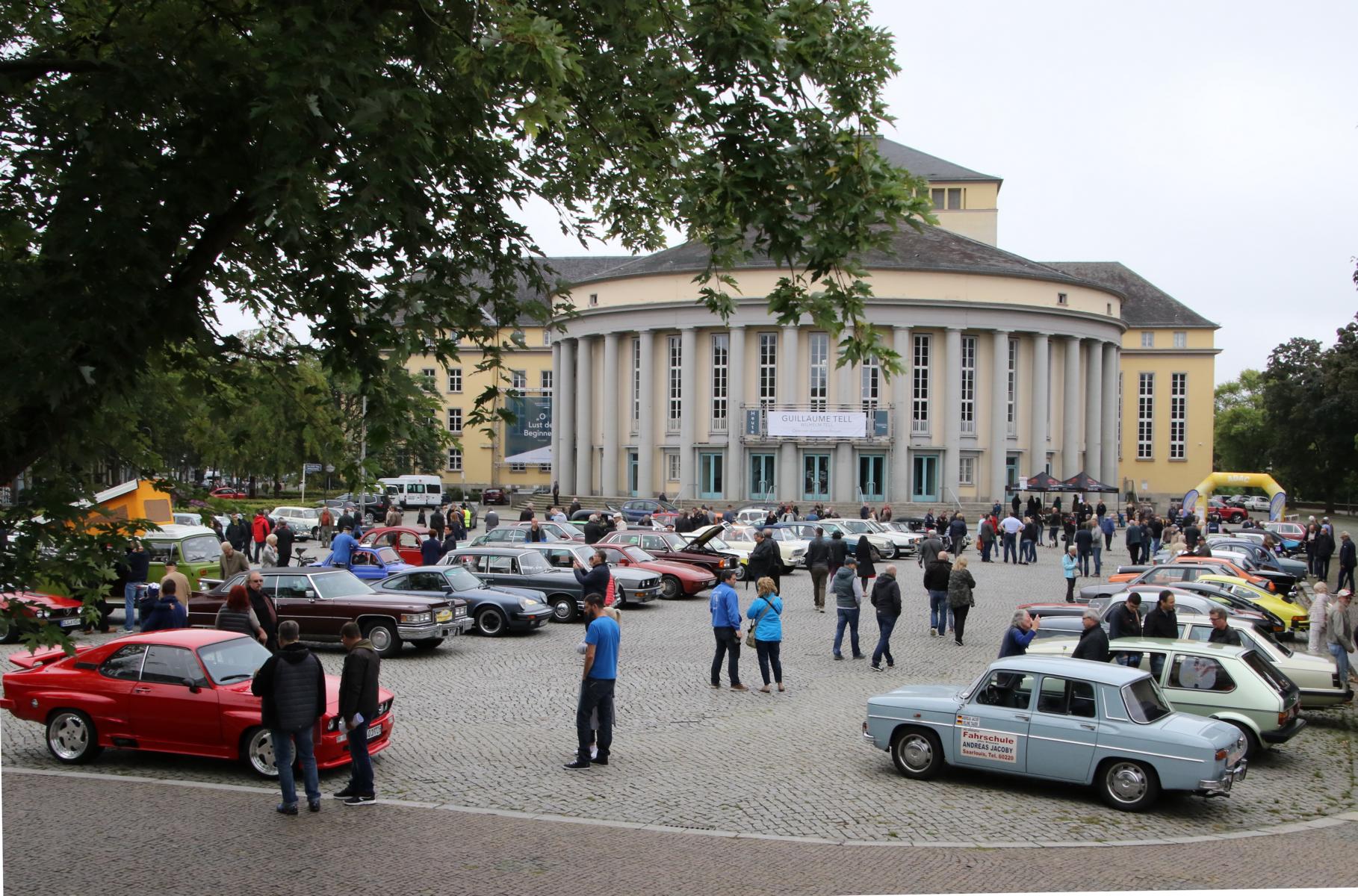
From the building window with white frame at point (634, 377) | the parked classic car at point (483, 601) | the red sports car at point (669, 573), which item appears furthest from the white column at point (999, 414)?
the parked classic car at point (483, 601)

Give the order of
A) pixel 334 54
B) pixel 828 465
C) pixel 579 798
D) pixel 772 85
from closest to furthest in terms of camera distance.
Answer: pixel 334 54, pixel 772 85, pixel 579 798, pixel 828 465

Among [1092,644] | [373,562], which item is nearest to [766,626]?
[1092,644]

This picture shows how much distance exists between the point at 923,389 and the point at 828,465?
705cm

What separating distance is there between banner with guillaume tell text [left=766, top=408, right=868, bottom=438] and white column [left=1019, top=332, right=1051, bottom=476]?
35.7 feet

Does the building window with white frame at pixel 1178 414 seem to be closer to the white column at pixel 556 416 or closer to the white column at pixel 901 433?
the white column at pixel 901 433

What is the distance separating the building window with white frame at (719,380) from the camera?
64.8 m

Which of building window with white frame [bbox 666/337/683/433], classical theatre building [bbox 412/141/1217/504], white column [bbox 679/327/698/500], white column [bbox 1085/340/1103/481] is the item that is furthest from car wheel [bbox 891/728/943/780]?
white column [bbox 1085/340/1103/481]

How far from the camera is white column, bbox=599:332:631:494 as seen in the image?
67.6 metres

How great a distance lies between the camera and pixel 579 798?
10523 millimetres

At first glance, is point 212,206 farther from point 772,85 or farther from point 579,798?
point 579,798

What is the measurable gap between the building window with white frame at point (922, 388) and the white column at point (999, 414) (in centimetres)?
376

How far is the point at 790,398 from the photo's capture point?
207 feet

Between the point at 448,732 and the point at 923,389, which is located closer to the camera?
the point at 448,732

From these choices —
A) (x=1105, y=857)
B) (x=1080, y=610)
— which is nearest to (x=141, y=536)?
(x=1105, y=857)
